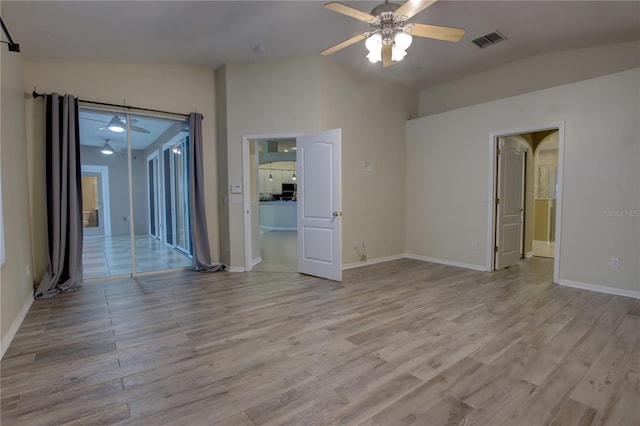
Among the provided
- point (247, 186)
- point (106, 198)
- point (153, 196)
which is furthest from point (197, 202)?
point (106, 198)

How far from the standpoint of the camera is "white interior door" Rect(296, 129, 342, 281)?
446 cm

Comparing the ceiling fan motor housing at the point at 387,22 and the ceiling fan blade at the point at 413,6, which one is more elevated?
the ceiling fan motor housing at the point at 387,22

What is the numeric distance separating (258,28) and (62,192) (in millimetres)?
3301

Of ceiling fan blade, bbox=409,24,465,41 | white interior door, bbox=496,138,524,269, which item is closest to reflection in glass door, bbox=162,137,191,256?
ceiling fan blade, bbox=409,24,465,41

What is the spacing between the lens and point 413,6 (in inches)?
101

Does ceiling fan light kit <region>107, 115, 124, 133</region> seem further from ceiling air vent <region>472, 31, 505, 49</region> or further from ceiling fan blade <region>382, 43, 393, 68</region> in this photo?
ceiling air vent <region>472, 31, 505, 49</region>

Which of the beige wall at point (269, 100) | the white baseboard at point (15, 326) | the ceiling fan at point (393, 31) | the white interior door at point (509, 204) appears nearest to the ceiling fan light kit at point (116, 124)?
the beige wall at point (269, 100)

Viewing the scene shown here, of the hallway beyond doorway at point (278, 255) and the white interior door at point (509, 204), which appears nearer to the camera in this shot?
the white interior door at point (509, 204)

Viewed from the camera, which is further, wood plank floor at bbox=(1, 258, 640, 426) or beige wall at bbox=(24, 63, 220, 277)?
beige wall at bbox=(24, 63, 220, 277)

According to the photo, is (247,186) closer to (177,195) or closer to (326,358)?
(177,195)

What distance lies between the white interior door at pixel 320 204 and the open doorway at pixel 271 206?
1.44 ft

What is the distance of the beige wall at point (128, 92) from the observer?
4.02m

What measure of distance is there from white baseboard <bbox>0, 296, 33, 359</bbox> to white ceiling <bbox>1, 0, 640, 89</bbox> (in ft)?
9.71

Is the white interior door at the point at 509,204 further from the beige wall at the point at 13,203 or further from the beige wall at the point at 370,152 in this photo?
the beige wall at the point at 13,203
